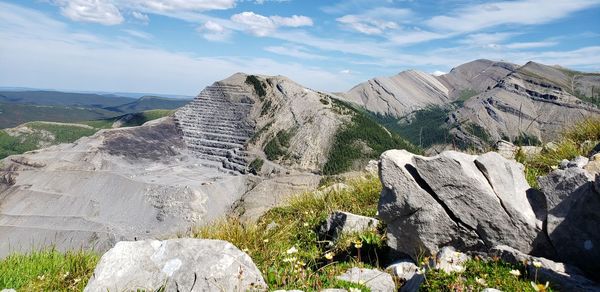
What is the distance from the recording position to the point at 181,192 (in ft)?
467

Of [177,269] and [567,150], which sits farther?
[567,150]

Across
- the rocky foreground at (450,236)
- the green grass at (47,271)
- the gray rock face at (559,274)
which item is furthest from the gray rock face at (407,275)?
the green grass at (47,271)

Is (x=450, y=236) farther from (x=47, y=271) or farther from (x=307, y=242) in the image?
(x=47, y=271)

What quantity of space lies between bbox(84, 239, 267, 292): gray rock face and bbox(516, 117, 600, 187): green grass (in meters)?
7.48

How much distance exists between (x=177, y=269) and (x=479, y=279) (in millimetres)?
4539

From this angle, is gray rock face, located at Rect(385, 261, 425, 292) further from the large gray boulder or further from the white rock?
the large gray boulder

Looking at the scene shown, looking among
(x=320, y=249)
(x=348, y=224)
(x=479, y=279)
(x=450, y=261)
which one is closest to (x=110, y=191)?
(x=320, y=249)

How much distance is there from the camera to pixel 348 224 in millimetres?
9734

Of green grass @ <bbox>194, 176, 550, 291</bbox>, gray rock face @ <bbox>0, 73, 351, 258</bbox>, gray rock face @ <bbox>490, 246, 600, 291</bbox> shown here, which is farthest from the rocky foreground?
gray rock face @ <bbox>0, 73, 351, 258</bbox>

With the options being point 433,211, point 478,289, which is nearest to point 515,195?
point 433,211

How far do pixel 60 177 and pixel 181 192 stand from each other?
54329 mm

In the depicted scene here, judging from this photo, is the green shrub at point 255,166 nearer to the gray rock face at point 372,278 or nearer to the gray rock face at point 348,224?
the gray rock face at point 348,224

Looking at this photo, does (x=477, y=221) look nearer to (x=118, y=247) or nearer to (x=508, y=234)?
(x=508, y=234)

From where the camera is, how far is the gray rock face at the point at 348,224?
9641 mm
